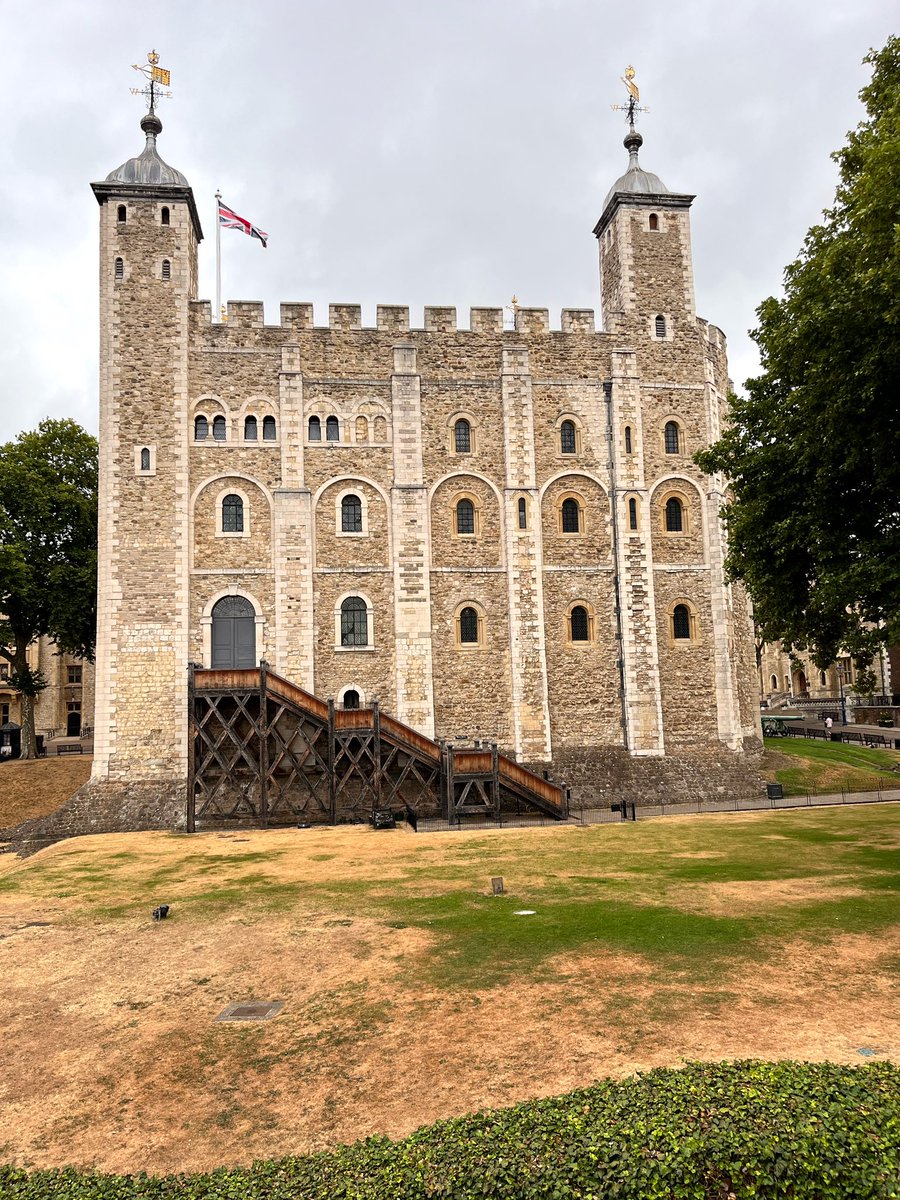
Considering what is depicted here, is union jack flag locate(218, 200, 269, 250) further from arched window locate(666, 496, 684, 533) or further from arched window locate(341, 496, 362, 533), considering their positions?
arched window locate(666, 496, 684, 533)

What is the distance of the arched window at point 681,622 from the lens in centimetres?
3125

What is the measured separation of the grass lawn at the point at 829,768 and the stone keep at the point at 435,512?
1.53 metres

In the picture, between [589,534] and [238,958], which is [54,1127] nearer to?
[238,958]

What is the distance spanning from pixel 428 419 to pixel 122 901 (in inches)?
805

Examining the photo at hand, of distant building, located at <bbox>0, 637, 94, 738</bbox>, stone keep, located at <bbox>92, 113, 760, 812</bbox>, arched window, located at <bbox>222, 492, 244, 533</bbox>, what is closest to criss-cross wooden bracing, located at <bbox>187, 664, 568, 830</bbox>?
stone keep, located at <bbox>92, 113, 760, 812</bbox>

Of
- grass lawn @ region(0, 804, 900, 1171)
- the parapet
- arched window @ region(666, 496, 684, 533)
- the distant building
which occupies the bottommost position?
grass lawn @ region(0, 804, 900, 1171)

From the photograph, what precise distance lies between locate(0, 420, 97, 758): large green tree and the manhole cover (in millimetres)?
28384

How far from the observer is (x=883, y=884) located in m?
15.2

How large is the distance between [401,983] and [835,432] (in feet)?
39.6

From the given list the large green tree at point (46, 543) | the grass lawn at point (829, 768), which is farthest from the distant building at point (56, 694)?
the grass lawn at point (829, 768)

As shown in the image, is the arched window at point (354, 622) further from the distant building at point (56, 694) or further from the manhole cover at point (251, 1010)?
the distant building at point (56, 694)

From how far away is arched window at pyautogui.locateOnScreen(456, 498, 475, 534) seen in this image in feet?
101

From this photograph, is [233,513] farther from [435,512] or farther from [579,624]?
[579,624]

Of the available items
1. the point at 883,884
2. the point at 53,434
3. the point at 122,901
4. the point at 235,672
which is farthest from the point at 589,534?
the point at 53,434
